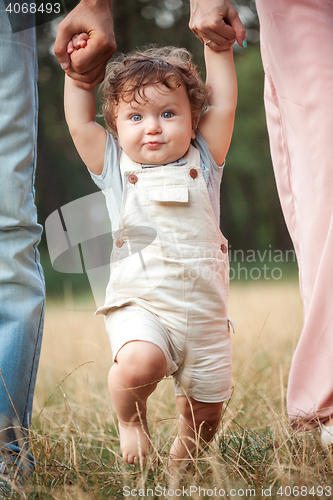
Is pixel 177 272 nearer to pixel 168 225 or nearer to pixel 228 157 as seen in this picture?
pixel 168 225

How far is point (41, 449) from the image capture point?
1148 mm

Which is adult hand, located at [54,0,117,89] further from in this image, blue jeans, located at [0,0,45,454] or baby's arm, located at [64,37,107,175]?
blue jeans, located at [0,0,45,454]

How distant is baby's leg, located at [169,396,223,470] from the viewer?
1141mm

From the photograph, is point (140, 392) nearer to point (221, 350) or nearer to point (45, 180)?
point (221, 350)

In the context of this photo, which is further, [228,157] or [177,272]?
[228,157]

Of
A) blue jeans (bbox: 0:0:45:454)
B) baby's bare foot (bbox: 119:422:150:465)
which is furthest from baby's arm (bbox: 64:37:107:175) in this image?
baby's bare foot (bbox: 119:422:150:465)

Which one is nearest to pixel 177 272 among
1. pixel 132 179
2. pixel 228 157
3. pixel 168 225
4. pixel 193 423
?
pixel 168 225

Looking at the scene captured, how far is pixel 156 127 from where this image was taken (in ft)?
3.64

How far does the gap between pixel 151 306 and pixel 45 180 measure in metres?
7.29

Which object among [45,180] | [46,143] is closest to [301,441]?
[45,180]

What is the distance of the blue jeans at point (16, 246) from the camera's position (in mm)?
1168

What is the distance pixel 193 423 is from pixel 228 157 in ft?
28.1

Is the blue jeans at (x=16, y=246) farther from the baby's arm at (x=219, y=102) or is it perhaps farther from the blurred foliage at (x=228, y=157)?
the blurred foliage at (x=228, y=157)

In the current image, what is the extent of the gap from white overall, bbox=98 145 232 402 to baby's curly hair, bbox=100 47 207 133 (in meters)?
0.16
